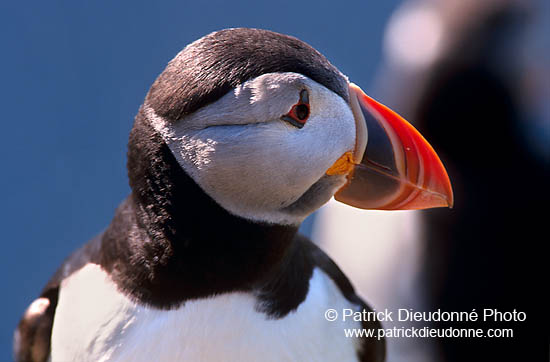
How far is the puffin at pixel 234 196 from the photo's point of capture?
1.05 metres

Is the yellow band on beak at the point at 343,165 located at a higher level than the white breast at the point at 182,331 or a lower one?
higher

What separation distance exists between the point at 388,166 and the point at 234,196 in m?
0.27

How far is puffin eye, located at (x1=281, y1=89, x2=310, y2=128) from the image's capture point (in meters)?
1.05

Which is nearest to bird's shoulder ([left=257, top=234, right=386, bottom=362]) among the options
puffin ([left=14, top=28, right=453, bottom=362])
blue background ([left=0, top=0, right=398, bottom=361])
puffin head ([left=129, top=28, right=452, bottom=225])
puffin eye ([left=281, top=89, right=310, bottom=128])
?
puffin ([left=14, top=28, right=453, bottom=362])

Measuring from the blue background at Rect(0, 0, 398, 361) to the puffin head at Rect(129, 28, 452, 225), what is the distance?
6.64 feet

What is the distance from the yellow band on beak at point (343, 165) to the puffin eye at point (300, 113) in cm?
10

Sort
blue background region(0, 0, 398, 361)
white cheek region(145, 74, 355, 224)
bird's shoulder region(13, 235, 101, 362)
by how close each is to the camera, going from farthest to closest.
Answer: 1. blue background region(0, 0, 398, 361)
2. bird's shoulder region(13, 235, 101, 362)
3. white cheek region(145, 74, 355, 224)

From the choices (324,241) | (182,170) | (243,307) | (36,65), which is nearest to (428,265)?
(324,241)

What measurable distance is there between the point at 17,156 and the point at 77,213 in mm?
352

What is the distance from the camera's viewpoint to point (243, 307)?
3.90 ft

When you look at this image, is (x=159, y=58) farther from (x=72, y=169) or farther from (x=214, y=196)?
(x=214, y=196)

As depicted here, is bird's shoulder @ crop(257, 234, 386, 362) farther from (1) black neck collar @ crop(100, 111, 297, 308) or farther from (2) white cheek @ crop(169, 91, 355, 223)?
(2) white cheek @ crop(169, 91, 355, 223)

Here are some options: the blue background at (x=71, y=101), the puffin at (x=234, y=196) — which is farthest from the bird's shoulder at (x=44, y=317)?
the blue background at (x=71, y=101)

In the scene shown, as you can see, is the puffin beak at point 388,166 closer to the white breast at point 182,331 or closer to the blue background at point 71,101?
the white breast at point 182,331
